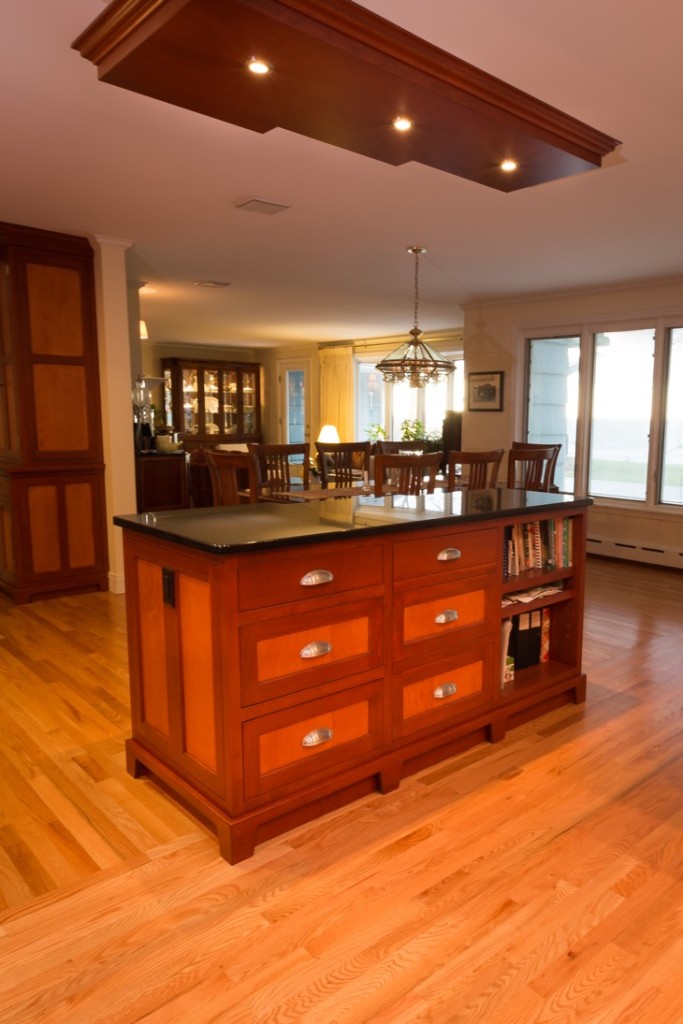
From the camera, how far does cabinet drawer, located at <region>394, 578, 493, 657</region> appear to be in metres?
2.36

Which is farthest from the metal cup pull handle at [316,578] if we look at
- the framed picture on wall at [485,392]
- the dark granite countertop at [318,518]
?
the framed picture on wall at [485,392]

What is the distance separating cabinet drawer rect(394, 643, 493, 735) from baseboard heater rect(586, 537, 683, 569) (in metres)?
3.99

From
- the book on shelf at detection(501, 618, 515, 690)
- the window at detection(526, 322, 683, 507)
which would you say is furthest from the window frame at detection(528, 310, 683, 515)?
the book on shelf at detection(501, 618, 515, 690)

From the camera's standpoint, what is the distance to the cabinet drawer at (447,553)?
2338 mm

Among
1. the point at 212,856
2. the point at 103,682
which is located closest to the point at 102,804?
the point at 212,856

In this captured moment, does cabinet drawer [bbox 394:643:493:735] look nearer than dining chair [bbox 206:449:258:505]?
Yes

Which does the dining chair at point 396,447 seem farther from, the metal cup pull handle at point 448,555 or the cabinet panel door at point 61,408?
the metal cup pull handle at point 448,555

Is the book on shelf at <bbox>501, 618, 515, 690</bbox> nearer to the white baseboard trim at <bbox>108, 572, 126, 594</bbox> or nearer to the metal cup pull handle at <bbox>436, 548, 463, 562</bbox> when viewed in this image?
the metal cup pull handle at <bbox>436, 548, 463, 562</bbox>

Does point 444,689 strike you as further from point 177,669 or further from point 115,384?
point 115,384

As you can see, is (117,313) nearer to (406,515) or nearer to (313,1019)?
(406,515)

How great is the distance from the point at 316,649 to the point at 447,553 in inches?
25.0

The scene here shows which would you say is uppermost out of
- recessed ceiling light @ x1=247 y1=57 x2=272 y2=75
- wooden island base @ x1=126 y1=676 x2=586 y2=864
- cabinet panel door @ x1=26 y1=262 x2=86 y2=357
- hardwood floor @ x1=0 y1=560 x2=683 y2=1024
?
recessed ceiling light @ x1=247 y1=57 x2=272 y2=75

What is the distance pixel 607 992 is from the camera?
1.55 metres

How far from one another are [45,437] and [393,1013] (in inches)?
160
